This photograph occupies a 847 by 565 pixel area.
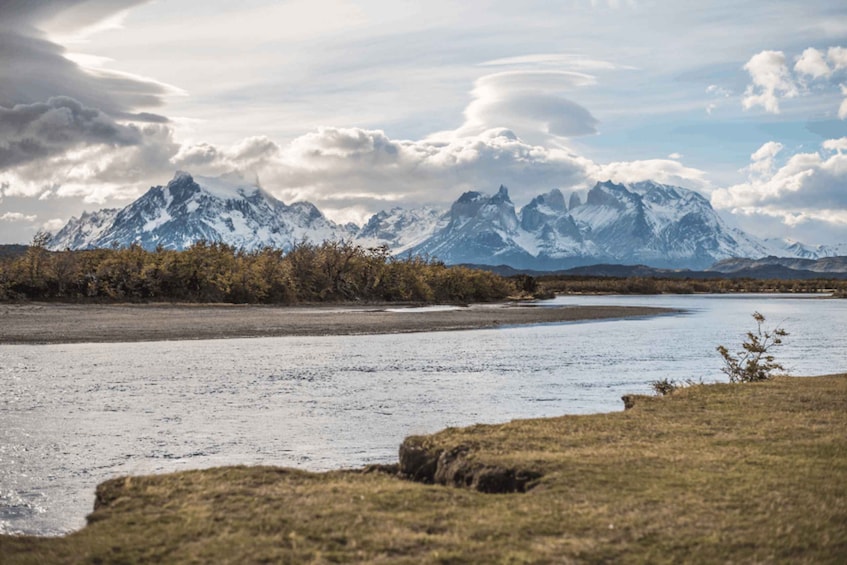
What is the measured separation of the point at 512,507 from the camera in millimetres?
10641

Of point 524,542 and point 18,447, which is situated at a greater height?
point 524,542

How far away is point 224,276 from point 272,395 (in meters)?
85.8

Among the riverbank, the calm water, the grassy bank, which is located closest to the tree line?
the riverbank

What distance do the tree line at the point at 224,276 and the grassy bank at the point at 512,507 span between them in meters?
94.5

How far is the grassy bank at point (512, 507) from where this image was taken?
9.12 m

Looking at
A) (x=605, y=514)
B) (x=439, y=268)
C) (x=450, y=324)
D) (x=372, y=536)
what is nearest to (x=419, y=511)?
(x=372, y=536)

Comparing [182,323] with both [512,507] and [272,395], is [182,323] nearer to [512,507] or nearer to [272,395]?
[272,395]

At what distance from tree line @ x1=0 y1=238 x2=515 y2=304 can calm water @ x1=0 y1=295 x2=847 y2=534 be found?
54550 mm

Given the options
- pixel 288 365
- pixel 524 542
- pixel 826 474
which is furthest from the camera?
pixel 288 365

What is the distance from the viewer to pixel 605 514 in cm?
1001

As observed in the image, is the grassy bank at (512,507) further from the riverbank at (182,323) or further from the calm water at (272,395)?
the riverbank at (182,323)

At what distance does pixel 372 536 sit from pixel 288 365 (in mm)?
30810

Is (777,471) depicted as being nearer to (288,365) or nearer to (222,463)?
(222,463)

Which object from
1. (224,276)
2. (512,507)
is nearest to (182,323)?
(224,276)
